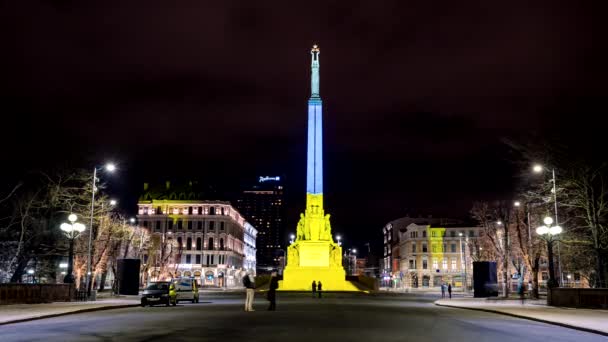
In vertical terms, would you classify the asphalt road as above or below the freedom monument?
below

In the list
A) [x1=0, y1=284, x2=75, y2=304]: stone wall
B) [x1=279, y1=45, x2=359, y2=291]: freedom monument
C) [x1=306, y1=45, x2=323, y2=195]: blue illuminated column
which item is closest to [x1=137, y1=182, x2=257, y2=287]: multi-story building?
[x1=279, y1=45, x2=359, y2=291]: freedom monument

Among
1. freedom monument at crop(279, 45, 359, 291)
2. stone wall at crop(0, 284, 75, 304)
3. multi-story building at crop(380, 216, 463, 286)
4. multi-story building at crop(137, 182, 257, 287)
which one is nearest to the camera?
stone wall at crop(0, 284, 75, 304)

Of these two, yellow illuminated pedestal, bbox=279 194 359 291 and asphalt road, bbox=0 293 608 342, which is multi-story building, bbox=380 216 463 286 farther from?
asphalt road, bbox=0 293 608 342

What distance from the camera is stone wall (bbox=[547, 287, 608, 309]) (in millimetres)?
29500

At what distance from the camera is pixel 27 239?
43.5m

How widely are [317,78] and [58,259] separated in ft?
125

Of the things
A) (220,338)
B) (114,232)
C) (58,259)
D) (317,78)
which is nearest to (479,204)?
(317,78)

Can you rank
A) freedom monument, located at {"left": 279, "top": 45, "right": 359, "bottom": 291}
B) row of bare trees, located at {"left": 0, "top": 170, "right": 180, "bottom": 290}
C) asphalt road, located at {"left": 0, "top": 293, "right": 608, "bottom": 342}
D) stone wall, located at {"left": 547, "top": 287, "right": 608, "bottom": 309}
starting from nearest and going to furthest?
asphalt road, located at {"left": 0, "top": 293, "right": 608, "bottom": 342}, stone wall, located at {"left": 547, "top": 287, "right": 608, "bottom": 309}, row of bare trees, located at {"left": 0, "top": 170, "right": 180, "bottom": 290}, freedom monument, located at {"left": 279, "top": 45, "right": 359, "bottom": 291}

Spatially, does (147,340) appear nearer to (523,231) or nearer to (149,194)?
(523,231)

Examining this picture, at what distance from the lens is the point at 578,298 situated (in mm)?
31062

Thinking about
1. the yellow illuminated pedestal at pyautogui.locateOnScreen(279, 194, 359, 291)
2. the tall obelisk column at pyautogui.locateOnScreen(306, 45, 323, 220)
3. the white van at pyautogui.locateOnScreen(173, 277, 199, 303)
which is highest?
the tall obelisk column at pyautogui.locateOnScreen(306, 45, 323, 220)

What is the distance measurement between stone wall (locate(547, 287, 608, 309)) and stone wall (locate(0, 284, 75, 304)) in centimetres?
2664

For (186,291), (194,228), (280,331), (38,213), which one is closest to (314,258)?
(38,213)

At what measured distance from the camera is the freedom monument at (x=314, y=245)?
70875 mm
